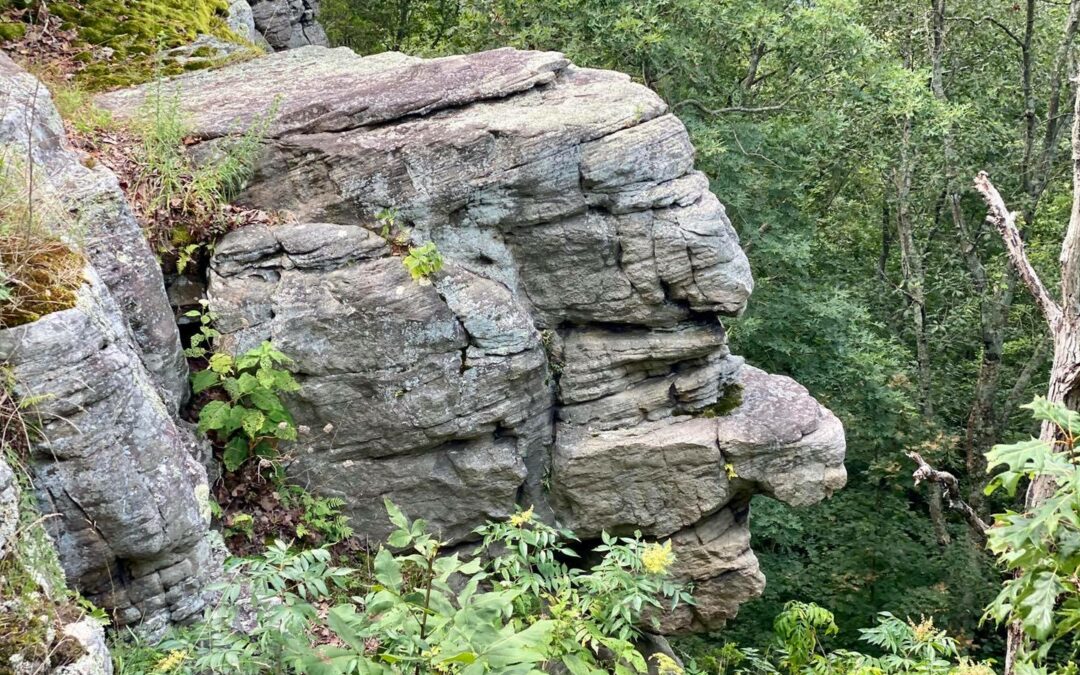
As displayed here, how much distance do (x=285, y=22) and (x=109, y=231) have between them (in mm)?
7207

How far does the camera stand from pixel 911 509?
609 inches

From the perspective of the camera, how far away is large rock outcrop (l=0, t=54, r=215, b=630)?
4391 mm

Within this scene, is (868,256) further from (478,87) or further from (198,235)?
(198,235)

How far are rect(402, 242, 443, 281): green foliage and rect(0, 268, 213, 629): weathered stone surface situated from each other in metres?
2.18

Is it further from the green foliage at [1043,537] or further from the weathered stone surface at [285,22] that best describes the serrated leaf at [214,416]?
the weathered stone surface at [285,22]

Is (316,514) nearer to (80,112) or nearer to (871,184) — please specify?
(80,112)

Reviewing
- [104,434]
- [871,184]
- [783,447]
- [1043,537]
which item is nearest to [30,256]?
[104,434]

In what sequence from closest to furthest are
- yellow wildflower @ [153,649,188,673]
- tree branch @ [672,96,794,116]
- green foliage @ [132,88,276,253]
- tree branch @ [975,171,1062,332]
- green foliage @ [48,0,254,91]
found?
1. yellow wildflower @ [153,649,188,673]
2. tree branch @ [975,171,1062,332]
3. green foliage @ [132,88,276,253]
4. green foliage @ [48,0,254,91]
5. tree branch @ [672,96,794,116]

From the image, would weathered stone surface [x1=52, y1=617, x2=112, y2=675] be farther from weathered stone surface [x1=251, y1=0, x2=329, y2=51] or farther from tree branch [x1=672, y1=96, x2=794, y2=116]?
tree branch [x1=672, y1=96, x2=794, y2=116]

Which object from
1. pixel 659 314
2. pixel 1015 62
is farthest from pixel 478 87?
pixel 1015 62

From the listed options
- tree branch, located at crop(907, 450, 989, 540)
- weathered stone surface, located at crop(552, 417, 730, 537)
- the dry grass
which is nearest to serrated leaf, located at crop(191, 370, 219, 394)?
the dry grass

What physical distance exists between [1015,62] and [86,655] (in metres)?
15.7

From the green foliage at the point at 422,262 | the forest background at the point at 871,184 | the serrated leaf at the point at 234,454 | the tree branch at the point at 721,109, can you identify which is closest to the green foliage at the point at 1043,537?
the green foliage at the point at 422,262

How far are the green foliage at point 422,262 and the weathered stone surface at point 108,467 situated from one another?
2175 mm
